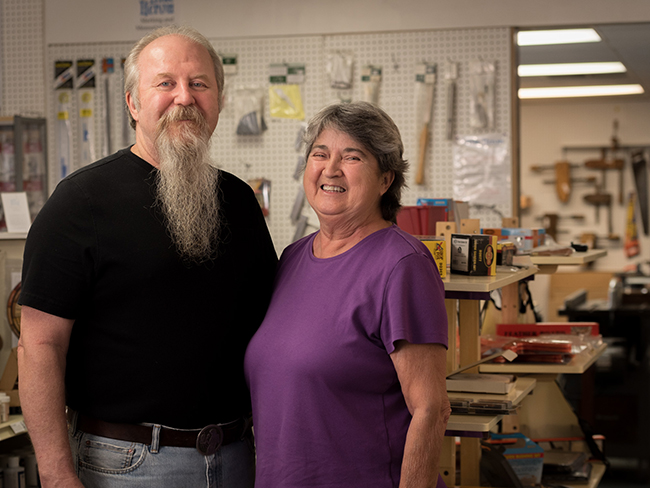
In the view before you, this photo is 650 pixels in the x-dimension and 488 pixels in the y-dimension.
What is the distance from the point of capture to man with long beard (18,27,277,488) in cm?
147

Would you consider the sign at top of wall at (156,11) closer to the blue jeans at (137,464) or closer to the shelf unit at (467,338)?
the shelf unit at (467,338)

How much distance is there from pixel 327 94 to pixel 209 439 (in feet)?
9.62

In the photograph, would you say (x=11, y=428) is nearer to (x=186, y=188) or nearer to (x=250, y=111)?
(x=186, y=188)

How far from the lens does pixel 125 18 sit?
4352mm

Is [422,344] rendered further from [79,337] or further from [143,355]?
[79,337]

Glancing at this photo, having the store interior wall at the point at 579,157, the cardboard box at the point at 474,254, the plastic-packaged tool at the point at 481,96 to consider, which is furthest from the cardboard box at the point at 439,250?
the store interior wall at the point at 579,157

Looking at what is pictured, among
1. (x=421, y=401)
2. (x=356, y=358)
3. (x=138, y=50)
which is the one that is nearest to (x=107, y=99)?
(x=138, y=50)

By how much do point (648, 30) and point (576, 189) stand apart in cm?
360

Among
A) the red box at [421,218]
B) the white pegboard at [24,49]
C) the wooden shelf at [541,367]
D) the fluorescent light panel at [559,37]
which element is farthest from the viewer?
the fluorescent light panel at [559,37]

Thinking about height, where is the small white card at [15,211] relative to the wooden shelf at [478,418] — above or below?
above

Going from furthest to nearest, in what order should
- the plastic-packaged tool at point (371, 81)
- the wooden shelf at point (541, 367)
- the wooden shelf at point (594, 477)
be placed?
1. the plastic-packaged tool at point (371, 81)
2. the wooden shelf at point (594, 477)
3. the wooden shelf at point (541, 367)

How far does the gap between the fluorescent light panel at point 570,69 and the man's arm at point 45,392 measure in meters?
5.53

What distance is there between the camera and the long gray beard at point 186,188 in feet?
5.25

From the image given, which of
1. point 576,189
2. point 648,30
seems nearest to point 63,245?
point 648,30
